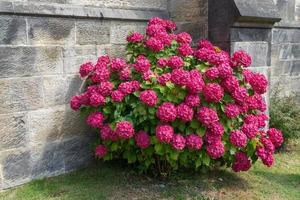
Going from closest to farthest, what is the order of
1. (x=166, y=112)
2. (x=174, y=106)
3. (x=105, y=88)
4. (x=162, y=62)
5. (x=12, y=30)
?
(x=166, y=112) < (x=174, y=106) < (x=12, y=30) < (x=105, y=88) < (x=162, y=62)

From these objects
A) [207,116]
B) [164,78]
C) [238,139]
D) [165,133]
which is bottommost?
[238,139]

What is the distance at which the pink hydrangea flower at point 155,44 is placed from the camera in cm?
393

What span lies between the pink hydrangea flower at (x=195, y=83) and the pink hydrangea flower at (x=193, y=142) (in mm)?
420

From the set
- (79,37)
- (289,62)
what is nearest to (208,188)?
(79,37)

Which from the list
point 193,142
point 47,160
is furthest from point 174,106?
point 47,160

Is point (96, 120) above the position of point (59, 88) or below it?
below

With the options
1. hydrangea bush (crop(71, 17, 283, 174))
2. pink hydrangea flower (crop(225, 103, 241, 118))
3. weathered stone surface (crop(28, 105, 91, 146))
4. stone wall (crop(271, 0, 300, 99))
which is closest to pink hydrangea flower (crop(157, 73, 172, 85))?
hydrangea bush (crop(71, 17, 283, 174))

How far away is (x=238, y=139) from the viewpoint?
12.0 ft

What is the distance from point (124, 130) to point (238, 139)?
1.11 metres

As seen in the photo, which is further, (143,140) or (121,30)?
(121,30)

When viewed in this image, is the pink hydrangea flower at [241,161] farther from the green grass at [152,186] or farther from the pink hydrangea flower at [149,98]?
the pink hydrangea flower at [149,98]

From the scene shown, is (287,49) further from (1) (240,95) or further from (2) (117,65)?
(2) (117,65)

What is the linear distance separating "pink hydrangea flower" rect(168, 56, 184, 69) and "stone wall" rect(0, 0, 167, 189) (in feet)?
3.36

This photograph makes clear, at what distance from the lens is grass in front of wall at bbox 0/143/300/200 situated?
148 inches
